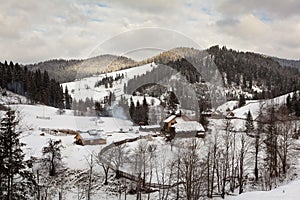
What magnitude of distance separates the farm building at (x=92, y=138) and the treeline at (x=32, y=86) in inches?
1359

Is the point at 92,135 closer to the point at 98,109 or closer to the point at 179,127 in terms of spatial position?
the point at 179,127

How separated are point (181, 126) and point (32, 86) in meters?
47.2

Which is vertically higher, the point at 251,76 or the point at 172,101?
the point at 251,76

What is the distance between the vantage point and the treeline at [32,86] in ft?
186

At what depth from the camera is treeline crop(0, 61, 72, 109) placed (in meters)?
56.8

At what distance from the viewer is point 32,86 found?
5725 cm

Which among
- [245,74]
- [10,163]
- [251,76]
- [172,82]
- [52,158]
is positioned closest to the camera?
[10,163]

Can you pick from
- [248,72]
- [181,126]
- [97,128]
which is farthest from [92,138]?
[248,72]

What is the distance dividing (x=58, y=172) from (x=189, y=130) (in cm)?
1013

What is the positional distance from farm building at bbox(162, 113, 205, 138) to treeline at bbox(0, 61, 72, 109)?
141 feet

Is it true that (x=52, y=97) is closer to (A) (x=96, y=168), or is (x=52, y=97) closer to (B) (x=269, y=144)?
(A) (x=96, y=168)

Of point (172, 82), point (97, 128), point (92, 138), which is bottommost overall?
point (92, 138)

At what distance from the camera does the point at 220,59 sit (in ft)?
383

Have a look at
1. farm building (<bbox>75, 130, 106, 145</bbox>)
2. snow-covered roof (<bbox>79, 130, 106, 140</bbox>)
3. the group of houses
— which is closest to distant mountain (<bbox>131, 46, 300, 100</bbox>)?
farm building (<bbox>75, 130, 106, 145</bbox>)
